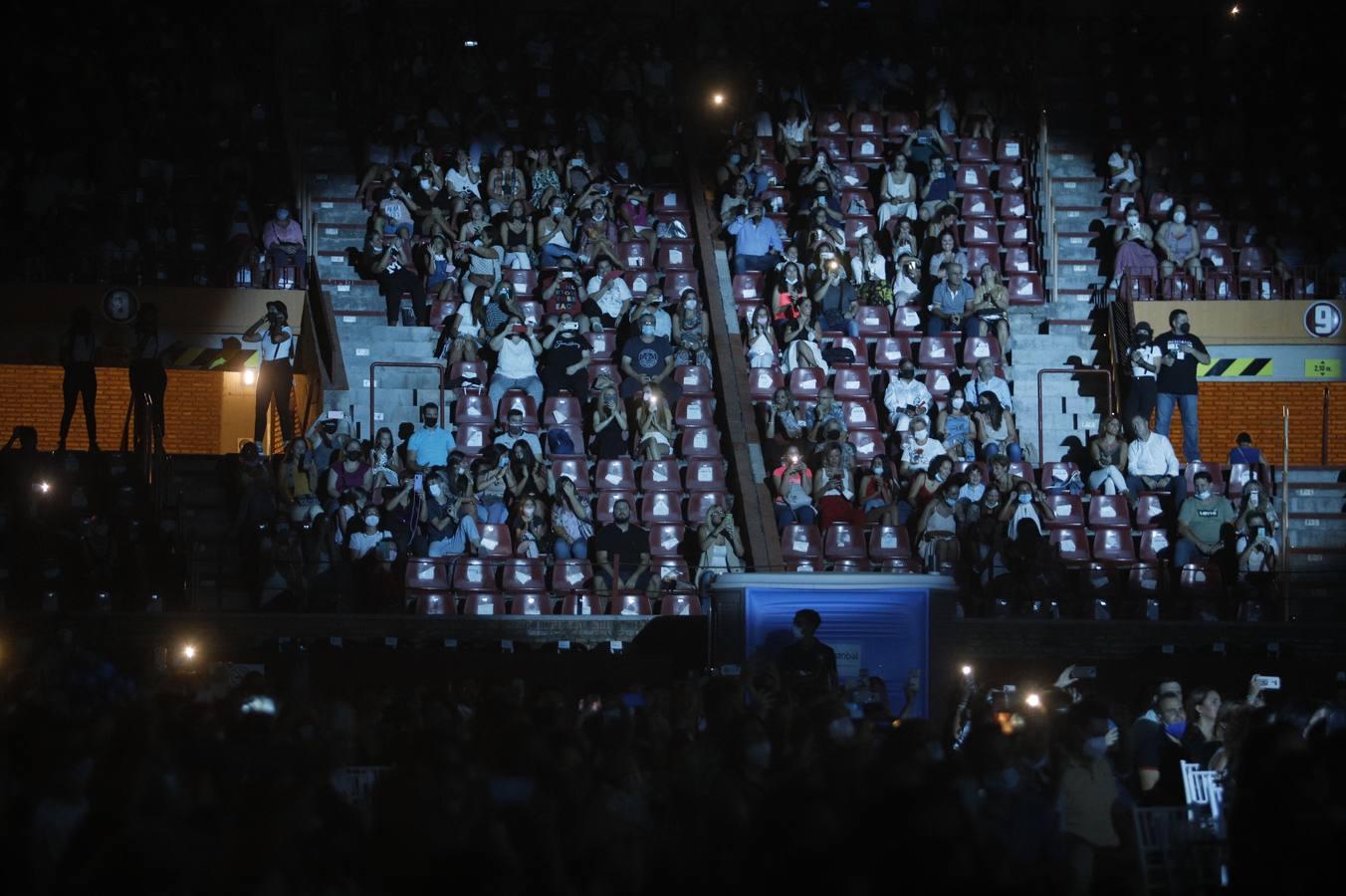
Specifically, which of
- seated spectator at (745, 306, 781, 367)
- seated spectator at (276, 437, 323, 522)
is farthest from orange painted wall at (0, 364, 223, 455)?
seated spectator at (745, 306, 781, 367)

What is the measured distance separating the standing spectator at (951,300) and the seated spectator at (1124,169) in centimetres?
355

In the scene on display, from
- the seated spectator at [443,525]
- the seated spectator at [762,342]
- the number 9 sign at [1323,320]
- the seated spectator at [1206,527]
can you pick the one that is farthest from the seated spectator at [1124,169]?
the seated spectator at [443,525]

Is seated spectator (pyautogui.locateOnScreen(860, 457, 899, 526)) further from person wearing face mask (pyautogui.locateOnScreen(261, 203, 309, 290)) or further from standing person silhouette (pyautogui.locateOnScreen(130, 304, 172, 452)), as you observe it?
person wearing face mask (pyautogui.locateOnScreen(261, 203, 309, 290))

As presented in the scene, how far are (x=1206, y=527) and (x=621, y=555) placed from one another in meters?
5.85

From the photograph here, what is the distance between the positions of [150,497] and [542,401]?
172 inches

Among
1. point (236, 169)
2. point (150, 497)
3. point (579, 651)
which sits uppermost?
point (236, 169)

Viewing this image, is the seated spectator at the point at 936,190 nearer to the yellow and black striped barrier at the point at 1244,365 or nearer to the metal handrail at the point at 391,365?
the yellow and black striped barrier at the point at 1244,365

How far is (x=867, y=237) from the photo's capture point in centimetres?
2345

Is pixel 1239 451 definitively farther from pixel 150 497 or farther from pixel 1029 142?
pixel 150 497

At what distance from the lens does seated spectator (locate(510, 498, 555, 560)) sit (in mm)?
18625

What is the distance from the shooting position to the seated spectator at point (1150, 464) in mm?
20406

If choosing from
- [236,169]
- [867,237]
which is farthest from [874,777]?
[236,169]

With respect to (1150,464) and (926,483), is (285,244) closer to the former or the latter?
(926,483)

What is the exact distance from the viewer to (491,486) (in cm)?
1933
